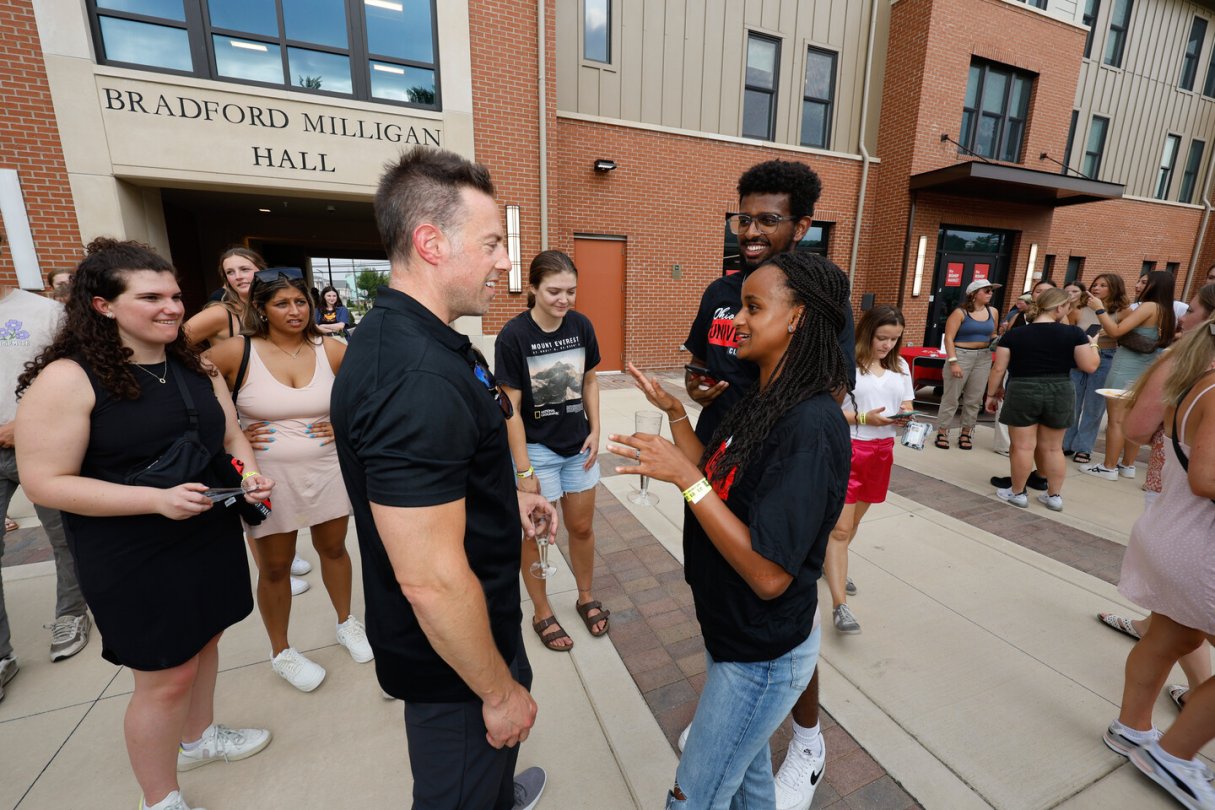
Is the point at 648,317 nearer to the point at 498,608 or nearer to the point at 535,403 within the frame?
the point at 535,403

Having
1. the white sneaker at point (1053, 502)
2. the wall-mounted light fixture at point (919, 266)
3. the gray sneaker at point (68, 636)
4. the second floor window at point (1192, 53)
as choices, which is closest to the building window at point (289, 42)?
the gray sneaker at point (68, 636)

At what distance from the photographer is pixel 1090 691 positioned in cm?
245

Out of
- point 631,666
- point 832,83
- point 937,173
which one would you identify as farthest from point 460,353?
point 832,83

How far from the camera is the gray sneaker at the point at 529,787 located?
1876 millimetres

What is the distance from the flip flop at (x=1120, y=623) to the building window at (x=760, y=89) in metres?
10.5

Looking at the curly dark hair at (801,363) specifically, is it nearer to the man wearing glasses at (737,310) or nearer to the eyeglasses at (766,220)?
the man wearing glasses at (737,310)

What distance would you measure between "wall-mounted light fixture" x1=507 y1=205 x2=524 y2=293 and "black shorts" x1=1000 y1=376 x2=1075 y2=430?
262 inches

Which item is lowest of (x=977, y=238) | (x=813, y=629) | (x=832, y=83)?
(x=813, y=629)

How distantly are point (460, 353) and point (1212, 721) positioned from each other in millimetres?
2898

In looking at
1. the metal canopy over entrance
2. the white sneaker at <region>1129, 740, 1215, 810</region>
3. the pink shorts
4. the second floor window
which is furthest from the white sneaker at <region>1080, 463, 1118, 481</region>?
the second floor window

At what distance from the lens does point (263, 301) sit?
2.26 meters

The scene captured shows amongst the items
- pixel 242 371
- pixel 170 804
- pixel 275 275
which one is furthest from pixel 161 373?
pixel 170 804

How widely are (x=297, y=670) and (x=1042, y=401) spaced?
5851mm

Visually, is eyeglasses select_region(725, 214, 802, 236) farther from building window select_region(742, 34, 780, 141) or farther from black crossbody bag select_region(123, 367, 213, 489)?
building window select_region(742, 34, 780, 141)
